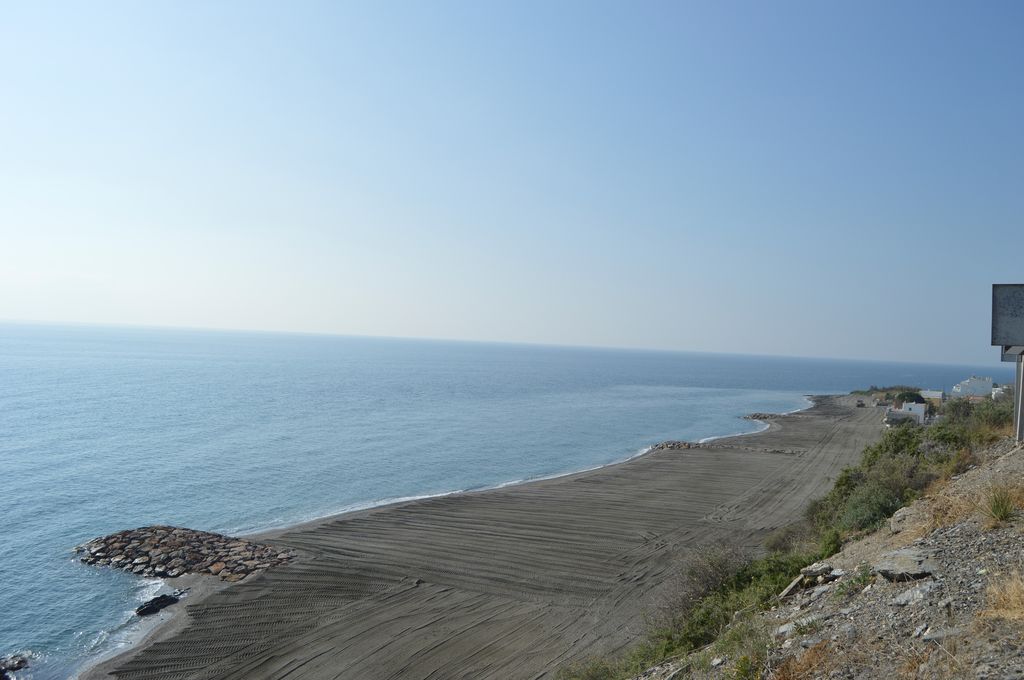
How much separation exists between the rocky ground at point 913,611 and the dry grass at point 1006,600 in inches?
0.5

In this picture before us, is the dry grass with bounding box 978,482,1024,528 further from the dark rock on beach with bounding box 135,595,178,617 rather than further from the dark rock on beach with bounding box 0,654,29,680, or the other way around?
the dark rock on beach with bounding box 0,654,29,680

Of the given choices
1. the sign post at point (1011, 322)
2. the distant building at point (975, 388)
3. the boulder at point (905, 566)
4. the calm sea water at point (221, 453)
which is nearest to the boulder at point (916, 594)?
the boulder at point (905, 566)

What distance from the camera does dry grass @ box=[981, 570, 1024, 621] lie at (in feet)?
22.8

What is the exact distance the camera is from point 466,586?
21.2 m

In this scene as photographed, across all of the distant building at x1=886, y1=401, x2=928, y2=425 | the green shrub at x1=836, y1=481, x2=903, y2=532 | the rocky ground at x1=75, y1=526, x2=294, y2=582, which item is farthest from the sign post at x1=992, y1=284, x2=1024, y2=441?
the distant building at x1=886, y1=401, x2=928, y2=425

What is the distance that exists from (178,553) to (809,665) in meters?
23.6

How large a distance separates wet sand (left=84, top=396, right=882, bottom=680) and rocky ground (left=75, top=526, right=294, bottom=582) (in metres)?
1.32

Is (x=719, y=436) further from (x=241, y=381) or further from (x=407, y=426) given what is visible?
(x=241, y=381)

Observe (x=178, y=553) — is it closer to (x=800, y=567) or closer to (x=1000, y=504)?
(x=800, y=567)

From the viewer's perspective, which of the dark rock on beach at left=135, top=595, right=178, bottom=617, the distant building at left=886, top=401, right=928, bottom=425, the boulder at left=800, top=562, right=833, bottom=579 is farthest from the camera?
the distant building at left=886, top=401, right=928, bottom=425

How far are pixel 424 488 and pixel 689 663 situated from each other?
28727 millimetres

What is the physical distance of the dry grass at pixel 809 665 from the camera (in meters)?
7.46

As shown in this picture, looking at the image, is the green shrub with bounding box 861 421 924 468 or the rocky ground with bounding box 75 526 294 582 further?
the green shrub with bounding box 861 421 924 468

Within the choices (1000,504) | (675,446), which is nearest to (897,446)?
(1000,504)
